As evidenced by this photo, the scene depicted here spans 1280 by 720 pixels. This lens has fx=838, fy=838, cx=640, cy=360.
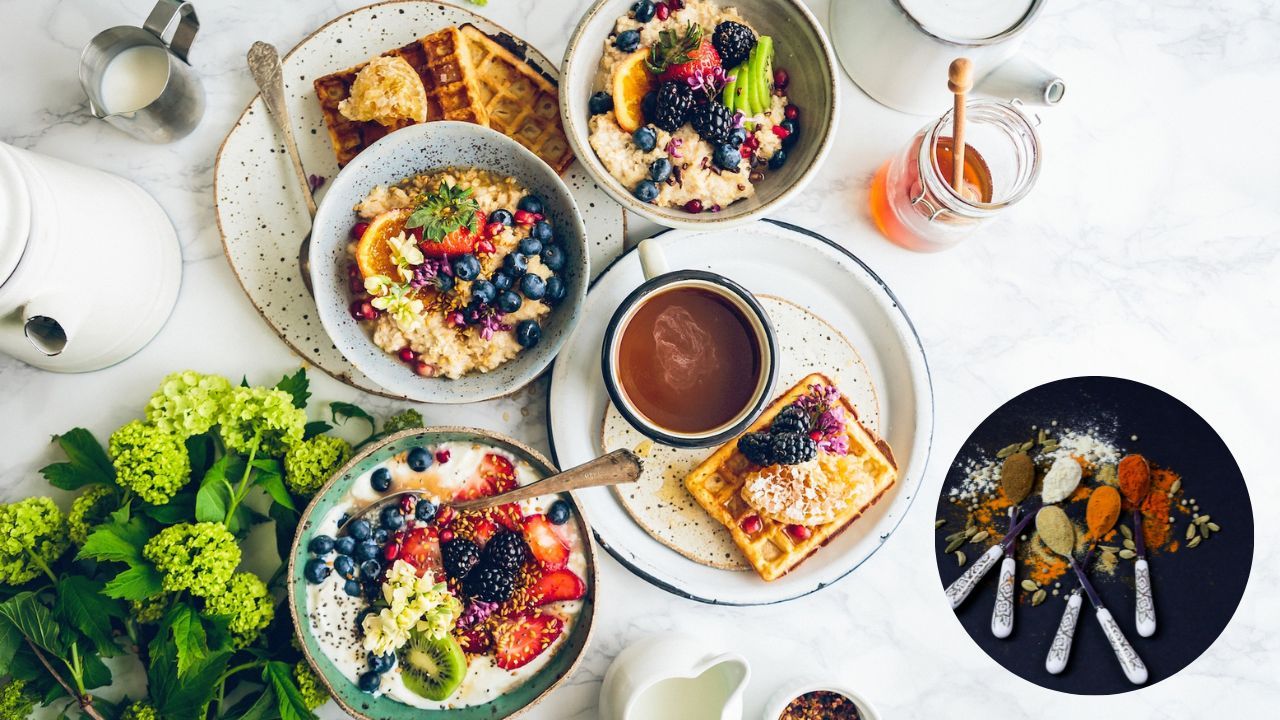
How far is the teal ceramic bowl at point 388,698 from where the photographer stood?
72.7 inches

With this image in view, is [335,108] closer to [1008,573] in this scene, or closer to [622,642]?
[622,642]

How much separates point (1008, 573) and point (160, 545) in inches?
83.4

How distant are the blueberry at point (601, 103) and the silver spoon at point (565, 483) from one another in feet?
2.54

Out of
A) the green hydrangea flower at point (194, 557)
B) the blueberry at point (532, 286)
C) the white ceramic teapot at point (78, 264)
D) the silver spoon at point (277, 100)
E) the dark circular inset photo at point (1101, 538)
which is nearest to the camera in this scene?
the white ceramic teapot at point (78, 264)

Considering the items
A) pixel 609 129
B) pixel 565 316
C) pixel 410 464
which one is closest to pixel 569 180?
pixel 609 129

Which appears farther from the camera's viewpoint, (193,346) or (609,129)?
(193,346)

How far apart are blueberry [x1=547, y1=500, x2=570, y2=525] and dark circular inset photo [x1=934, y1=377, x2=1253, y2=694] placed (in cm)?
108

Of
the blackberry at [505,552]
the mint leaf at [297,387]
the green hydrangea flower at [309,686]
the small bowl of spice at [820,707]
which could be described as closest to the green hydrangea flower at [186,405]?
the mint leaf at [297,387]

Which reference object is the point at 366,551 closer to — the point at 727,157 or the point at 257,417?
the point at 257,417

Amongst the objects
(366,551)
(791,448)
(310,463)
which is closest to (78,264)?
(310,463)

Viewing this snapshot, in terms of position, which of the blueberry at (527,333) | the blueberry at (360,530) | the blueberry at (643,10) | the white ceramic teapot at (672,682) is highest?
the blueberry at (643,10)

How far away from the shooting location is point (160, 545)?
1.79m

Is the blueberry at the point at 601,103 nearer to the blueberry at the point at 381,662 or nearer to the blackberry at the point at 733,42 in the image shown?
the blackberry at the point at 733,42

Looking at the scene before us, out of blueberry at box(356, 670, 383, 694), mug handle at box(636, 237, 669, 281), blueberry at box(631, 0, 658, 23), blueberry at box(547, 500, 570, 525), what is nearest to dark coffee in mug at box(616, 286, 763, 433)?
mug handle at box(636, 237, 669, 281)
